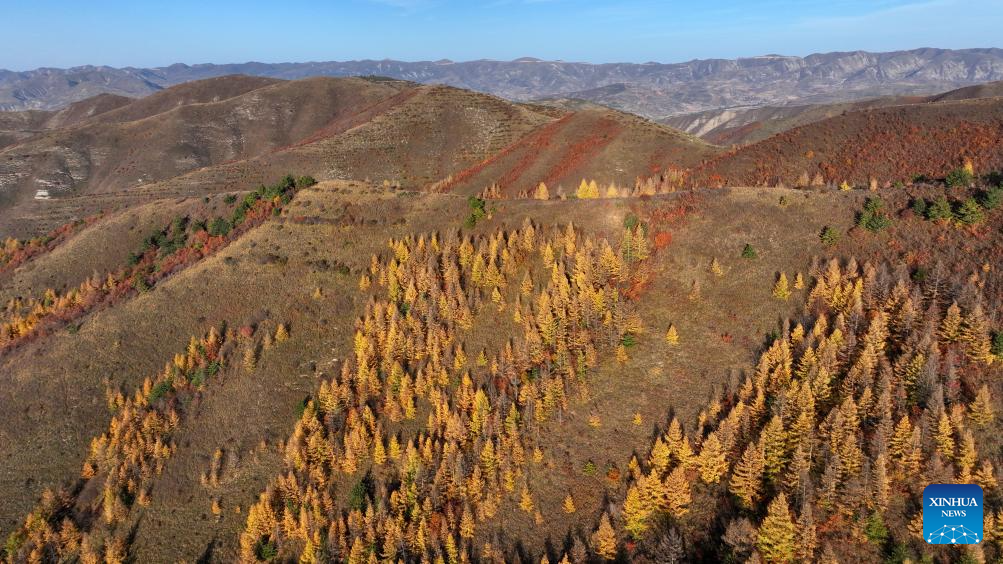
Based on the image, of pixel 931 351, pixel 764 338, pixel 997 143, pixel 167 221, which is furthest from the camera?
pixel 167 221

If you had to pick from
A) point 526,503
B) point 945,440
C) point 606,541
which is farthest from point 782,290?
point 526,503

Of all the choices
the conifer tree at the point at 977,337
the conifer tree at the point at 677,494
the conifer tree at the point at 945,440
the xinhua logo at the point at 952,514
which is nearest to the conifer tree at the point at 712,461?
the conifer tree at the point at 677,494

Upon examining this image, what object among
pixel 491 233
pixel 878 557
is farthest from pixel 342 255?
pixel 878 557

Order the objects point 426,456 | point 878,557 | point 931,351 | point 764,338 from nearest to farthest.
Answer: point 878,557, point 931,351, point 426,456, point 764,338

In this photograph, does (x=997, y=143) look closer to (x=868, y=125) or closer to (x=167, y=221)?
(x=868, y=125)

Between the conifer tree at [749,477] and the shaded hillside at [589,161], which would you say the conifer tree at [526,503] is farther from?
the shaded hillside at [589,161]
